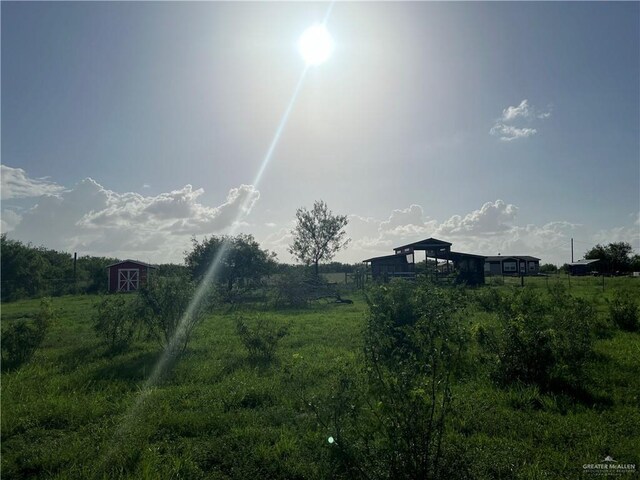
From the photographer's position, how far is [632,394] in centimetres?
545

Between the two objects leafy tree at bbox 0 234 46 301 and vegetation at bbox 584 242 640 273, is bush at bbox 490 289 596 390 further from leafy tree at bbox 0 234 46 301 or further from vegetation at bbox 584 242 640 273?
vegetation at bbox 584 242 640 273

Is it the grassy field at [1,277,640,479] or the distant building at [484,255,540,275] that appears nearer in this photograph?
the grassy field at [1,277,640,479]

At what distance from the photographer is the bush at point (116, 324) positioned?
388 inches

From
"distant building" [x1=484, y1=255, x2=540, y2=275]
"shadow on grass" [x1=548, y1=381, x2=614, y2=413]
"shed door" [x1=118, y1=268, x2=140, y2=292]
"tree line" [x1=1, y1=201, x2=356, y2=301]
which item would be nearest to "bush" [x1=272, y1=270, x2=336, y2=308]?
"tree line" [x1=1, y1=201, x2=356, y2=301]

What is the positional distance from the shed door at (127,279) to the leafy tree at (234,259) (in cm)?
576

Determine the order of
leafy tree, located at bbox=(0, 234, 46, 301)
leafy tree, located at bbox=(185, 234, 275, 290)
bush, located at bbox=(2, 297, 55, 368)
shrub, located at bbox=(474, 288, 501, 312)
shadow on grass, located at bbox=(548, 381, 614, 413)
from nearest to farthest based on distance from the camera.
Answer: shadow on grass, located at bbox=(548, 381, 614, 413), bush, located at bbox=(2, 297, 55, 368), shrub, located at bbox=(474, 288, 501, 312), leafy tree, located at bbox=(0, 234, 46, 301), leafy tree, located at bbox=(185, 234, 275, 290)

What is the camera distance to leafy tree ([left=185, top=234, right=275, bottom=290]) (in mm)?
31484

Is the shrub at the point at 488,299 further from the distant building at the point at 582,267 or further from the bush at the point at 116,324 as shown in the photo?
the distant building at the point at 582,267

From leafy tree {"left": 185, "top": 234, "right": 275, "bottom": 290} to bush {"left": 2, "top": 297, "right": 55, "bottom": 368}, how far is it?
2139 centimetres

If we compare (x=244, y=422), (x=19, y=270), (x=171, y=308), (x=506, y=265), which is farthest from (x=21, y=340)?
(x=506, y=265)

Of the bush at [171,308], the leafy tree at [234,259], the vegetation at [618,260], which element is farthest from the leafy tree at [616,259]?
the bush at [171,308]

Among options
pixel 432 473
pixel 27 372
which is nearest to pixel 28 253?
pixel 27 372

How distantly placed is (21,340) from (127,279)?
94.5 ft

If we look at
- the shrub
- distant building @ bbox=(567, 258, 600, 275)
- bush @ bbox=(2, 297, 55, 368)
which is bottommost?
bush @ bbox=(2, 297, 55, 368)
